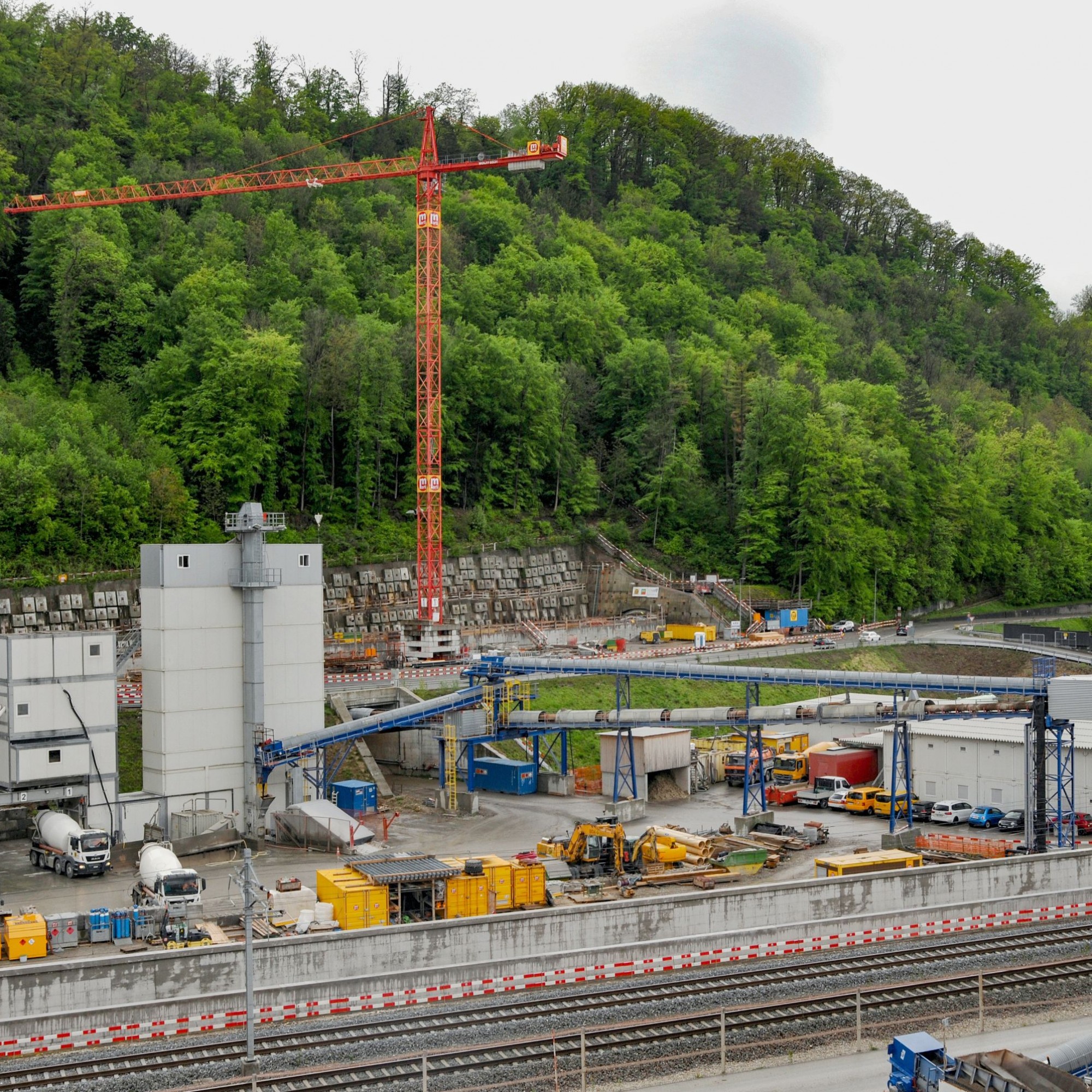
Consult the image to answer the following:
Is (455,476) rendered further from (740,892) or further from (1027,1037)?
(1027,1037)

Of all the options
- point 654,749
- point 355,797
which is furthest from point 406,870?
point 654,749

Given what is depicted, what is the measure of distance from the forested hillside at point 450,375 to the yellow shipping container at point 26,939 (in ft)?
118

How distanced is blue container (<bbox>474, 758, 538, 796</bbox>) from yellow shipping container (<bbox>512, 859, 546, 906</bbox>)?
60.4 feet

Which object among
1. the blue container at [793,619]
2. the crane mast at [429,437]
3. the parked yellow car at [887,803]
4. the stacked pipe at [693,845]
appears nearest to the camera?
the stacked pipe at [693,845]

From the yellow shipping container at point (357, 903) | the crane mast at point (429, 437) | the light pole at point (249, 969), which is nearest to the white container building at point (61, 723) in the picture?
the yellow shipping container at point (357, 903)

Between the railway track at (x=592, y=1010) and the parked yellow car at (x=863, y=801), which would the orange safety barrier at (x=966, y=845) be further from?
the railway track at (x=592, y=1010)

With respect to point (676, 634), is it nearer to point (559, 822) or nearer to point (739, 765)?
point (739, 765)

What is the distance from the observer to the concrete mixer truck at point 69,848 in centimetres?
4072

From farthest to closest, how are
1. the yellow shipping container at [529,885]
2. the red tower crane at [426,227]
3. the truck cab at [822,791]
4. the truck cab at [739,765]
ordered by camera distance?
1. the red tower crane at [426,227]
2. the truck cab at [739,765]
3. the truck cab at [822,791]
4. the yellow shipping container at [529,885]

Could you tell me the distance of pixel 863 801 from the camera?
50.6 meters

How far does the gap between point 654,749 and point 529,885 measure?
17923 mm

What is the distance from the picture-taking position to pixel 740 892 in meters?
30.9

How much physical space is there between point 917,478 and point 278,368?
170ft

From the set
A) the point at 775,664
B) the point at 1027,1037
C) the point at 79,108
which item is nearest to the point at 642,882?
the point at 1027,1037
